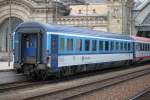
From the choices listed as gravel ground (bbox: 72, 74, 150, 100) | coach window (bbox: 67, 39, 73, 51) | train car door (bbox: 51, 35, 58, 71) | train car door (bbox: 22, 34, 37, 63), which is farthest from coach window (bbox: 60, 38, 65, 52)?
gravel ground (bbox: 72, 74, 150, 100)

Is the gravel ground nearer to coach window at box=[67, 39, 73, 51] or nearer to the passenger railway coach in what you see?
the passenger railway coach

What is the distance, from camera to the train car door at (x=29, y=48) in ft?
80.9

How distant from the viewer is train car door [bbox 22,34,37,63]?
24.7 m

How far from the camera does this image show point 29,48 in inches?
981

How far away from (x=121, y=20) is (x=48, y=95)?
51.9m

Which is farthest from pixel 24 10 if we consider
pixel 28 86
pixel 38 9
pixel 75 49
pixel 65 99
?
pixel 65 99

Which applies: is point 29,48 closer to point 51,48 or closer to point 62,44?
point 51,48

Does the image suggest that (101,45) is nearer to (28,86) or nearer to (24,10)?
(28,86)

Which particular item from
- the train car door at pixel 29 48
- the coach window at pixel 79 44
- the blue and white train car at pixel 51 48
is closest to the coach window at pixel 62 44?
the blue and white train car at pixel 51 48

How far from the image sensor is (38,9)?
2734 inches

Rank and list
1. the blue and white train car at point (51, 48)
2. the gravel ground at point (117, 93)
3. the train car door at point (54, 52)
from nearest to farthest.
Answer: the gravel ground at point (117, 93) → the blue and white train car at point (51, 48) → the train car door at point (54, 52)

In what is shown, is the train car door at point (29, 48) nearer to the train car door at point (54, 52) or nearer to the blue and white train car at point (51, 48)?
the blue and white train car at point (51, 48)

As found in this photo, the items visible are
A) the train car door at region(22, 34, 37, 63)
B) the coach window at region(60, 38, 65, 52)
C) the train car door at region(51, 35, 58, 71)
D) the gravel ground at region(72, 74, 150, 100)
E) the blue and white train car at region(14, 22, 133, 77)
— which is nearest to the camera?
the gravel ground at region(72, 74, 150, 100)

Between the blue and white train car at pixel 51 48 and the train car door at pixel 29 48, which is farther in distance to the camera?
the train car door at pixel 29 48
